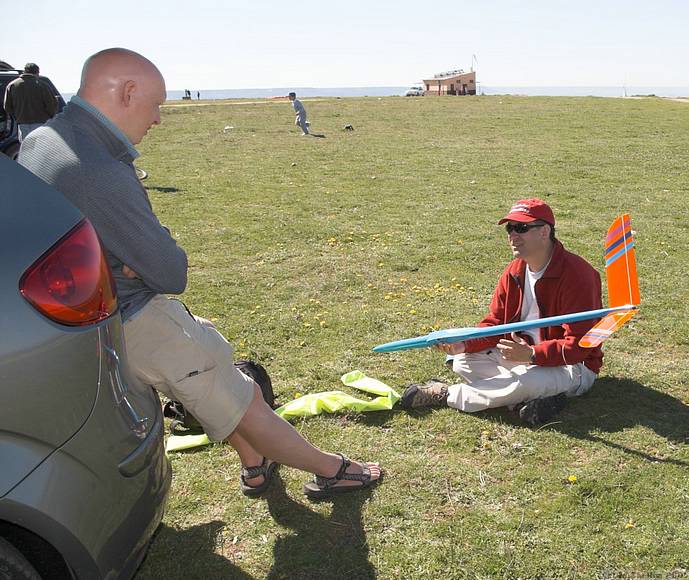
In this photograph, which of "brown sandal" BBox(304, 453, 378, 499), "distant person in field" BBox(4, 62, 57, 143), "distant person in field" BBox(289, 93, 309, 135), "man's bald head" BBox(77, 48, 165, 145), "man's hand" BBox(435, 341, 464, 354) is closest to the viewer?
"man's bald head" BBox(77, 48, 165, 145)

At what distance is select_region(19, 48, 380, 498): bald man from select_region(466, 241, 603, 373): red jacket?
1.78 m

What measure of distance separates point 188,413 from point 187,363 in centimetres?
92

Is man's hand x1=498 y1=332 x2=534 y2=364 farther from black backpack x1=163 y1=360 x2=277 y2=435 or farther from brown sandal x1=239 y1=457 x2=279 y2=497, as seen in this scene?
brown sandal x1=239 y1=457 x2=279 y2=497

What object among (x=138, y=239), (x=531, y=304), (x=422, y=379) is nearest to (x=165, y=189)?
(x=422, y=379)

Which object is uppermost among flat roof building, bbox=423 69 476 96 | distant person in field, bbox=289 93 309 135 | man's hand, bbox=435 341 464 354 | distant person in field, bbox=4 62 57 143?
flat roof building, bbox=423 69 476 96

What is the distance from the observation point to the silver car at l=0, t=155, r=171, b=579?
5.42 ft

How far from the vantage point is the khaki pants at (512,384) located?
384cm

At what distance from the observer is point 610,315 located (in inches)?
143

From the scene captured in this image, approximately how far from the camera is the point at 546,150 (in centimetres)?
1666

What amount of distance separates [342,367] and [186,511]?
5.86ft

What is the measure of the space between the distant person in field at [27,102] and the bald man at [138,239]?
17.5 ft

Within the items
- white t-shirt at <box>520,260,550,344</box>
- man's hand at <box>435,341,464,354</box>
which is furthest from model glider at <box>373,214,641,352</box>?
white t-shirt at <box>520,260,550,344</box>

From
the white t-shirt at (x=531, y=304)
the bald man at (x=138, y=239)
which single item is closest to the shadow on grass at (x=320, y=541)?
the bald man at (x=138, y=239)

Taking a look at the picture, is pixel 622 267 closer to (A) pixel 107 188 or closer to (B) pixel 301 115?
(A) pixel 107 188
